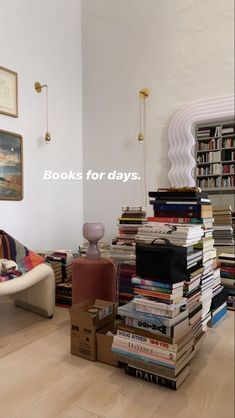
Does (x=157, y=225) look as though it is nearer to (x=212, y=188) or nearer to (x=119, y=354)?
(x=119, y=354)

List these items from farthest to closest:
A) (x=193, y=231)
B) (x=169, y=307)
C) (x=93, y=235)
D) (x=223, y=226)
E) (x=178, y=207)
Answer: (x=223, y=226) < (x=93, y=235) < (x=178, y=207) < (x=193, y=231) < (x=169, y=307)

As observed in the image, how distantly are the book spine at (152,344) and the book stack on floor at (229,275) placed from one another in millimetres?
1324

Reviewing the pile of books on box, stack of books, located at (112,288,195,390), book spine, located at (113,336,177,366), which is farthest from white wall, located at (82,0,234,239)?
book spine, located at (113,336,177,366)

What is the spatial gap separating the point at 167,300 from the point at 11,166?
210 cm

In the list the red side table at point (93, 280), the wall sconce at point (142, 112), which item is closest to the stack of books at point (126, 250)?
the red side table at point (93, 280)

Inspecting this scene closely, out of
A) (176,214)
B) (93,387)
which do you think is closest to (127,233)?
(176,214)

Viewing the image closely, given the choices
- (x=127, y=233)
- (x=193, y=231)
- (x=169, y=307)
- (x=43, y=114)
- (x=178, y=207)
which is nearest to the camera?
(x=169, y=307)

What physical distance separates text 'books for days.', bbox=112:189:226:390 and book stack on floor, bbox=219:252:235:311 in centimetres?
90

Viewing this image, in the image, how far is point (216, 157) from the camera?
2.86 m

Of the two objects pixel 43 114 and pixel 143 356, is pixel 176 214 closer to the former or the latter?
pixel 143 356

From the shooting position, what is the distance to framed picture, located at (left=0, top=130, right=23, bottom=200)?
2.95 m

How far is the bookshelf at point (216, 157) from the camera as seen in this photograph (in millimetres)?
2807

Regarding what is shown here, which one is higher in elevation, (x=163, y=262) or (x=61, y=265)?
(x=163, y=262)

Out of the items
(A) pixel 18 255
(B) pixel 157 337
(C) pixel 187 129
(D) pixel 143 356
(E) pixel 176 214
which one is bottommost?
(D) pixel 143 356
